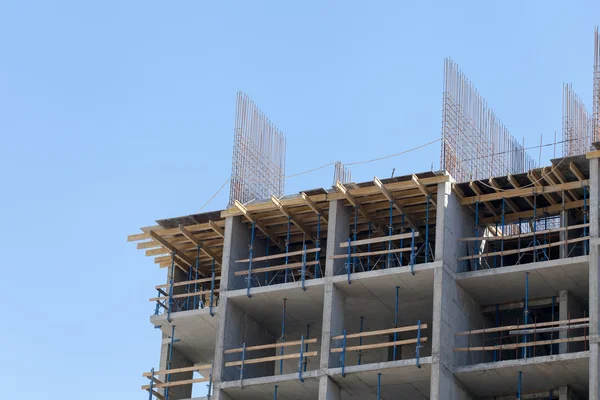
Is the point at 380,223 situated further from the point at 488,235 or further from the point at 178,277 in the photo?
the point at 178,277

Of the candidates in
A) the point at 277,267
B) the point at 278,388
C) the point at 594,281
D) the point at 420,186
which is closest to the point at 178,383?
the point at 278,388

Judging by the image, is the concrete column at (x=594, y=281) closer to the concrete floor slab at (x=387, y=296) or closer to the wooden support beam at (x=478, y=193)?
the wooden support beam at (x=478, y=193)

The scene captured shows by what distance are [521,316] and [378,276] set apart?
513 cm

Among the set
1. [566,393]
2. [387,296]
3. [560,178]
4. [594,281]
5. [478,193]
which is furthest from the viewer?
[387,296]

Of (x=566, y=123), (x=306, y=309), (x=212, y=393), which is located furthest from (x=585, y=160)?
(x=212, y=393)

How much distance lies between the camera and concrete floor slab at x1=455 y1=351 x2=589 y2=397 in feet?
141

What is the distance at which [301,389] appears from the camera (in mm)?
46281

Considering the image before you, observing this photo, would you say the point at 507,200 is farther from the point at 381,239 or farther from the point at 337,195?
the point at 337,195

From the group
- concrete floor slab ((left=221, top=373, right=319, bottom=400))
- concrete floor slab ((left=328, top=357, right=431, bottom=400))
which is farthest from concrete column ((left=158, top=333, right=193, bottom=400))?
concrete floor slab ((left=328, top=357, right=431, bottom=400))

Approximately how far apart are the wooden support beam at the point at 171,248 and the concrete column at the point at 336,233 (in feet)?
19.2

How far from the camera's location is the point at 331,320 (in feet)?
150

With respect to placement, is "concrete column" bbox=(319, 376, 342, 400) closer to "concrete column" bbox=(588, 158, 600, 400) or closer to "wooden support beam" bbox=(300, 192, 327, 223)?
"wooden support beam" bbox=(300, 192, 327, 223)

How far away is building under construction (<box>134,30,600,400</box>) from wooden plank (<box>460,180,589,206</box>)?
1.2 inches

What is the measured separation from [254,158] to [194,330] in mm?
6032
